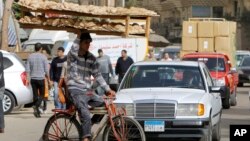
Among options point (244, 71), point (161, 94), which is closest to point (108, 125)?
point (161, 94)

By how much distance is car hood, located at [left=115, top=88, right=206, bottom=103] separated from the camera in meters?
13.7

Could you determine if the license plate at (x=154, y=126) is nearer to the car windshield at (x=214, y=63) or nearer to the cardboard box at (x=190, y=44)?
the car windshield at (x=214, y=63)

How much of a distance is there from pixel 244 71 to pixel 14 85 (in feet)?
68.7

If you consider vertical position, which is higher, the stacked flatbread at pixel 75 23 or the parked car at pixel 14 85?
the stacked flatbread at pixel 75 23

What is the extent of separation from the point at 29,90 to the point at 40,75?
639 millimetres

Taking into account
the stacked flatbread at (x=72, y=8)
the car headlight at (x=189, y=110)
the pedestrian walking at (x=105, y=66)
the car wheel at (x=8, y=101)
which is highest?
the stacked flatbread at (x=72, y=8)

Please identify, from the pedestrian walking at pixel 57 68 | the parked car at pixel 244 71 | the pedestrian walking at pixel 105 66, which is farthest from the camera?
the parked car at pixel 244 71

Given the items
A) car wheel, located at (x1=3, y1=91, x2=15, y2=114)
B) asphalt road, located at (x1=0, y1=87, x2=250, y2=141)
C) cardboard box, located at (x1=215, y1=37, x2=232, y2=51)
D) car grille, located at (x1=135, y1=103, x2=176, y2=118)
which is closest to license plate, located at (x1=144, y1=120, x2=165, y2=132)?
car grille, located at (x1=135, y1=103, x2=176, y2=118)

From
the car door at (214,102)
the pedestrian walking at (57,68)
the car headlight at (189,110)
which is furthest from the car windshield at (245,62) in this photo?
the car headlight at (189,110)

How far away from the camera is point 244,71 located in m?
40.2

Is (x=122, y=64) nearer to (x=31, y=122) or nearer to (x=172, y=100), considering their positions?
(x=31, y=122)

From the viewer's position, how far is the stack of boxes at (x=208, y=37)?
32.2m

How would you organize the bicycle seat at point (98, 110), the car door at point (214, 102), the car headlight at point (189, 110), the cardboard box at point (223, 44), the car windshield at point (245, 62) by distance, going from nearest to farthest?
the bicycle seat at point (98, 110)
the car headlight at point (189, 110)
the car door at point (214, 102)
the cardboard box at point (223, 44)
the car windshield at point (245, 62)

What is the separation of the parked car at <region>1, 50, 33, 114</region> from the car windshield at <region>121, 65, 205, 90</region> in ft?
20.8
